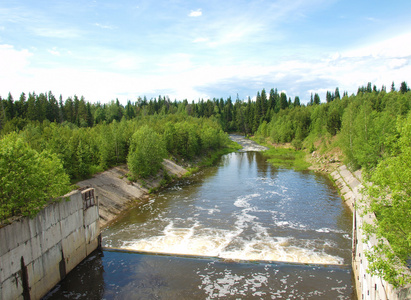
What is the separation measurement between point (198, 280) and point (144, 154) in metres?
31.7

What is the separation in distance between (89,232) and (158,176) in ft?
92.3

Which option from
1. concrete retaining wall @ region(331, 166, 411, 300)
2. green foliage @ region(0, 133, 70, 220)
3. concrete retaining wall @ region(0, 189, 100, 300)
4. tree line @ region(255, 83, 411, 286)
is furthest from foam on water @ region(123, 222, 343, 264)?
green foliage @ region(0, 133, 70, 220)

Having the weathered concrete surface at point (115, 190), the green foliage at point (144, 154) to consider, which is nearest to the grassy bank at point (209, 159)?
the green foliage at point (144, 154)

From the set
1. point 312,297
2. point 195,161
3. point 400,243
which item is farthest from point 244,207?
point 195,161

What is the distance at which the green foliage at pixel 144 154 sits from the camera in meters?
49.0

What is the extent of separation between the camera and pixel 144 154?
50.5m

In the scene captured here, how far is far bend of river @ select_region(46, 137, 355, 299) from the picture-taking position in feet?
69.1

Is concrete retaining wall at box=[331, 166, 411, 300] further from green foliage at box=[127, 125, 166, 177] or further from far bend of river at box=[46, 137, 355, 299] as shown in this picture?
green foliage at box=[127, 125, 166, 177]

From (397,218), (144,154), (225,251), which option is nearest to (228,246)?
(225,251)

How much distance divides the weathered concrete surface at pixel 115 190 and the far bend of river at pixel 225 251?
196 cm

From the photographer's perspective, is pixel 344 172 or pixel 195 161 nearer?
pixel 344 172

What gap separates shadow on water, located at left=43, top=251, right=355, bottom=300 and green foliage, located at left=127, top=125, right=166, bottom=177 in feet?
80.4

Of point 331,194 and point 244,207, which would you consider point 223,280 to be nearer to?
point 244,207

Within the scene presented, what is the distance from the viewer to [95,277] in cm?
2322
